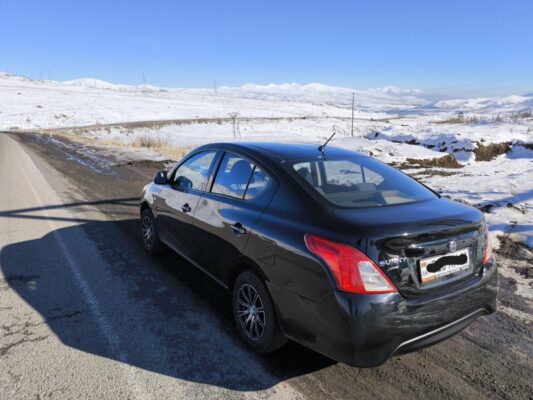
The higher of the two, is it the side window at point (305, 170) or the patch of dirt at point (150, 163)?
the side window at point (305, 170)

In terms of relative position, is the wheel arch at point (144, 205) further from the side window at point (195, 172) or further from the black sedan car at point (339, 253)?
the black sedan car at point (339, 253)

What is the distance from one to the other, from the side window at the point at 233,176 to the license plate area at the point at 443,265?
159 centimetres

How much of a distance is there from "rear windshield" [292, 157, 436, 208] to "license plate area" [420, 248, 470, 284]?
1.84 ft

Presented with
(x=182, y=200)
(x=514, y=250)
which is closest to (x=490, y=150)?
(x=514, y=250)

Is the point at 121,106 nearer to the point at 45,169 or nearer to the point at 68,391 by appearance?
the point at 45,169

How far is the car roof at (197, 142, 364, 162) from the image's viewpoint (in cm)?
368

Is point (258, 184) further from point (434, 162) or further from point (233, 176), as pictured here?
point (434, 162)

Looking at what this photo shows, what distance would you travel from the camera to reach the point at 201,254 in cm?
413

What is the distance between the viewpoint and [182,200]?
→ 4.56 metres

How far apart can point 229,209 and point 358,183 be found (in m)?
1.12

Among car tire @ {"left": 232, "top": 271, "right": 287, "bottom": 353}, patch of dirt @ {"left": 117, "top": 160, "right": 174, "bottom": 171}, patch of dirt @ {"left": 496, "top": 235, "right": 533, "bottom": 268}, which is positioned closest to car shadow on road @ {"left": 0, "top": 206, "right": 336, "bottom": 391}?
car tire @ {"left": 232, "top": 271, "right": 287, "bottom": 353}

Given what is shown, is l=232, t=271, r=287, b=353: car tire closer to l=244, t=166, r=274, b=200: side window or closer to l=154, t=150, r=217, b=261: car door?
l=244, t=166, r=274, b=200: side window

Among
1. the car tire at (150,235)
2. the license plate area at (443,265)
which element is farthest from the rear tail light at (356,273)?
the car tire at (150,235)

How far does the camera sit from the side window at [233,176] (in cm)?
369
